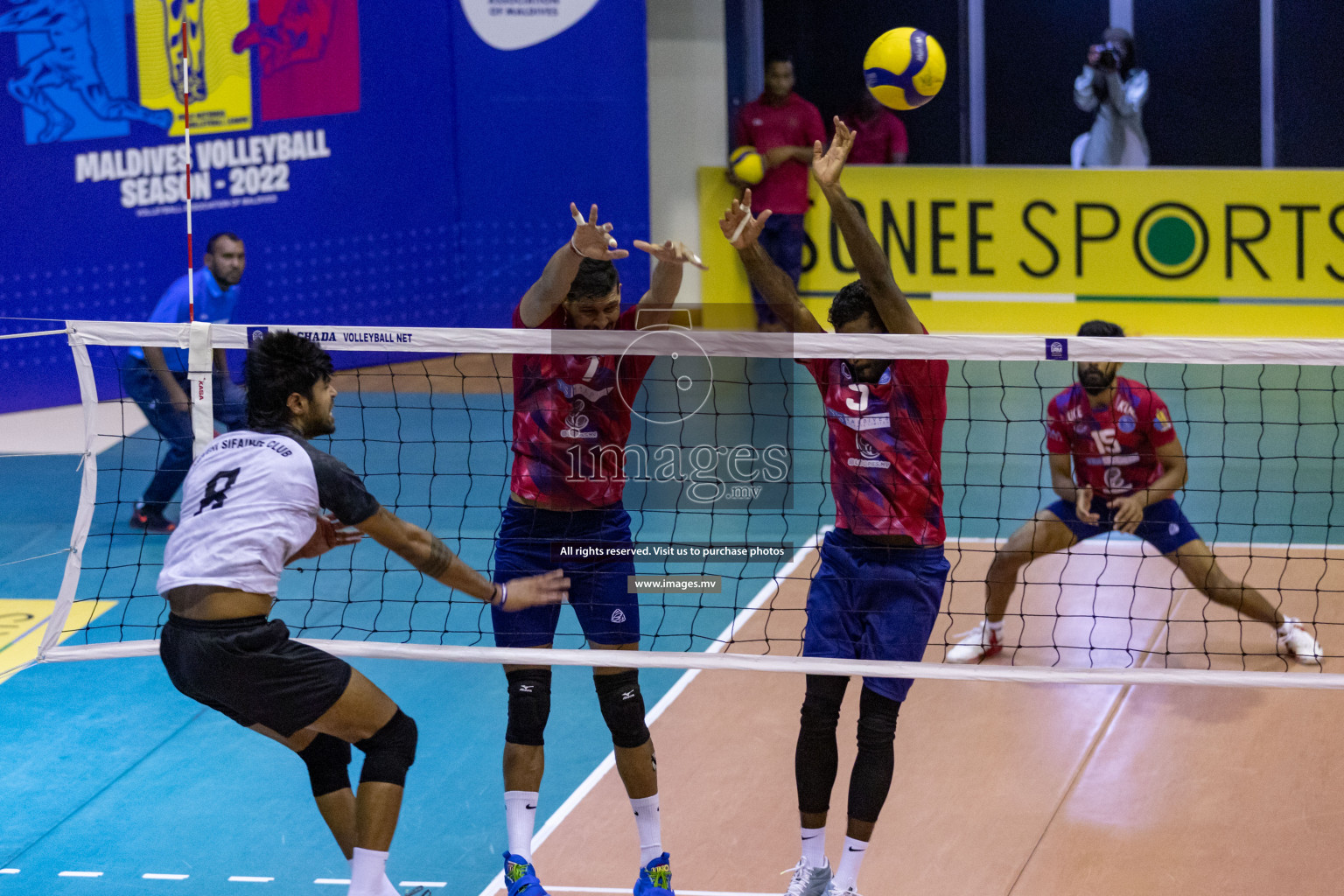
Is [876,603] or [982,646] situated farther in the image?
[982,646]

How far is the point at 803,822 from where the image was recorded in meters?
4.51

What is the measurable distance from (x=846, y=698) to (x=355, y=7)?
8.52 metres

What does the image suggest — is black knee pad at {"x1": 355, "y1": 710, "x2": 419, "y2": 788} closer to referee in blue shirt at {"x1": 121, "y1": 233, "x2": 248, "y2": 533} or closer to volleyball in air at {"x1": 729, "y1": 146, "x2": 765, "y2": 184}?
referee in blue shirt at {"x1": 121, "y1": 233, "x2": 248, "y2": 533}

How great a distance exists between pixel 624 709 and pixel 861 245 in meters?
1.63

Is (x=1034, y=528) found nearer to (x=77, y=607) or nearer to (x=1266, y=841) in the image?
(x=1266, y=841)

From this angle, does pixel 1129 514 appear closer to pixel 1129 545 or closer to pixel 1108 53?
pixel 1129 545

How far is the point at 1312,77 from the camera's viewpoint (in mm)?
13250

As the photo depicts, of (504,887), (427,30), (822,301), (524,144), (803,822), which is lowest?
(504,887)

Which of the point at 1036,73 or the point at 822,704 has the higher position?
the point at 1036,73

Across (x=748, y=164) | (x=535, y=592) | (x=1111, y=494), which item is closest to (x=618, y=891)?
(x=535, y=592)

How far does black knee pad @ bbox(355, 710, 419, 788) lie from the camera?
13.7 feet

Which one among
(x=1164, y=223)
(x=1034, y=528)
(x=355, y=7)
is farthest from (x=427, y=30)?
(x=1034, y=528)

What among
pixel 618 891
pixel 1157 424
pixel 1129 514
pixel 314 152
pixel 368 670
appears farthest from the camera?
pixel 314 152

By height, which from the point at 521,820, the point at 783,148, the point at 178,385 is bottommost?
the point at 521,820
